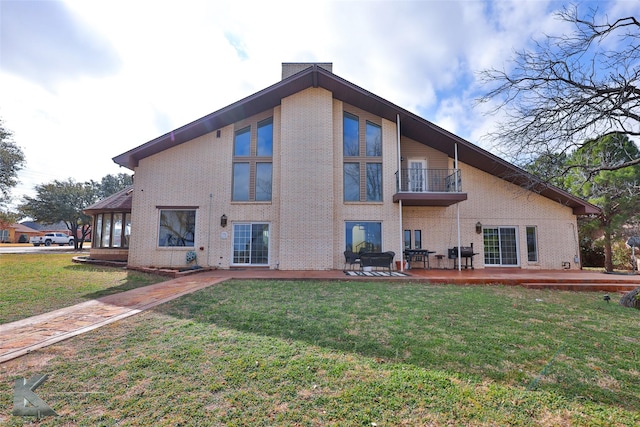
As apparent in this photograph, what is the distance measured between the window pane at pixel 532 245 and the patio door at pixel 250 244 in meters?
11.9

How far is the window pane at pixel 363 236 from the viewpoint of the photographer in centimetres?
1234

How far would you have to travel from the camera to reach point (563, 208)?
1298 cm

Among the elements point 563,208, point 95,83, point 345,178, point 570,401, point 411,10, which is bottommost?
point 570,401

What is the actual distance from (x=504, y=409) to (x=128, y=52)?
11.8 m

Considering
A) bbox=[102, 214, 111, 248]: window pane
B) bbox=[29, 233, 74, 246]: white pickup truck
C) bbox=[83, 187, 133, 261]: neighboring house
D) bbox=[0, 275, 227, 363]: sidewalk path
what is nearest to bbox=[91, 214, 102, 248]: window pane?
bbox=[83, 187, 133, 261]: neighboring house

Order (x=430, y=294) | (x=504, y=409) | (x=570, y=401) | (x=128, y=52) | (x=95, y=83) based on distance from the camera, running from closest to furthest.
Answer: (x=504, y=409)
(x=570, y=401)
(x=430, y=294)
(x=128, y=52)
(x=95, y=83)

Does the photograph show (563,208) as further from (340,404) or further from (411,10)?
(340,404)

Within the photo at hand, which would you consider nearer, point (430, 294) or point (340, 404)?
point (340, 404)

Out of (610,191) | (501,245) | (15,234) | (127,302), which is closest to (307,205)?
(127,302)

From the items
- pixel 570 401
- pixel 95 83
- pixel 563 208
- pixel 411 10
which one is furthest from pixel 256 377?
pixel 563 208

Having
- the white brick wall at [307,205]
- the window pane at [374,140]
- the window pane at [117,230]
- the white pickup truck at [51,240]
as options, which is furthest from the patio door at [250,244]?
the white pickup truck at [51,240]

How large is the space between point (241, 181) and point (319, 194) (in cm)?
361

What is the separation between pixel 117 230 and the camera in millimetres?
14453

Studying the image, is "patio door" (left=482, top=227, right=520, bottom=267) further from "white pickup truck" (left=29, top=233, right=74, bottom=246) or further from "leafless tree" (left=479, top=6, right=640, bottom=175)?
"white pickup truck" (left=29, top=233, right=74, bottom=246)
